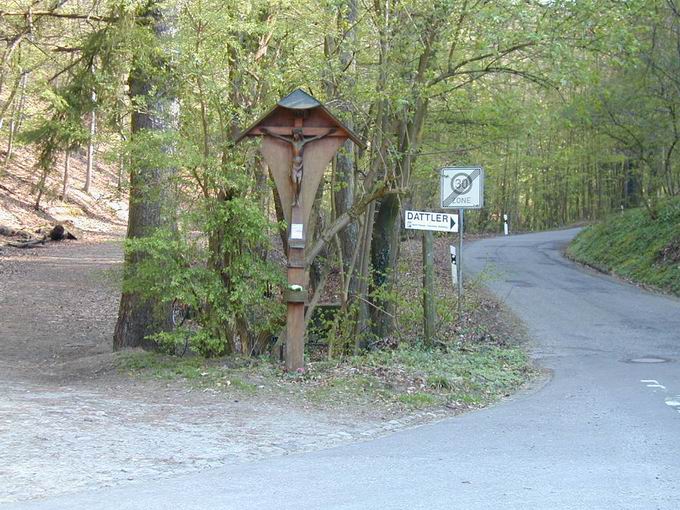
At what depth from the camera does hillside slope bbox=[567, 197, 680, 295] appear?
25484 mm

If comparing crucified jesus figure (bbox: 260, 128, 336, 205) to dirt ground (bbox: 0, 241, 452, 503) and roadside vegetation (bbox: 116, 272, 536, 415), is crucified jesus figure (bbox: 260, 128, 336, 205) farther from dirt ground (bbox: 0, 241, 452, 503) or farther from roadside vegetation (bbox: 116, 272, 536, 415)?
dirt ground (bbox: 0, 241, 452, 503)

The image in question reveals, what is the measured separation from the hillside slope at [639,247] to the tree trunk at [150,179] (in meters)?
15.2

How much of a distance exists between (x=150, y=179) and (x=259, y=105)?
1.83 m

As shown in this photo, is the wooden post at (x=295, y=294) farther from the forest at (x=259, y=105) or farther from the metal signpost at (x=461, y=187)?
the metal signpost at (x=461, y=187)

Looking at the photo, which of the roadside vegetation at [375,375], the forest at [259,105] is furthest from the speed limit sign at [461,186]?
the roadside vegetation at [375,375]

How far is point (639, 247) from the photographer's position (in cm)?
2964

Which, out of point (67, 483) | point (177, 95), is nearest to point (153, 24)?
point (177, 95)

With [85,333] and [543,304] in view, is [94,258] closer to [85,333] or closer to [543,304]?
[85,333]

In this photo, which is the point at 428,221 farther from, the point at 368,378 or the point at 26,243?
the point at 26,243

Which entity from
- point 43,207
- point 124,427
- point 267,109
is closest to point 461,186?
point 267,109

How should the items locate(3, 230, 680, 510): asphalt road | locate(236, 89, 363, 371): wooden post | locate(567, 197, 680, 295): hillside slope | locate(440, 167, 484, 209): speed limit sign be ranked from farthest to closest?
locate(567, 197, 680, 295): hillside slope
locate(440, 167, 484, 209): speed limit sign
locate(236, 89, 363, 371): wooden post
locate(3, 230, 680, 510): asphalt road

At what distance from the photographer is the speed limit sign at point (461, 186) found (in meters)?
14.7

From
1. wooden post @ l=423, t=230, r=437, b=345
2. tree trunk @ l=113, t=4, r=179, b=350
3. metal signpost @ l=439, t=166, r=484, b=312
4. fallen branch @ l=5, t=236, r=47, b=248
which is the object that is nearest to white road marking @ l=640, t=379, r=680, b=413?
wooden post @ l=423, t=230, r=437, b=345

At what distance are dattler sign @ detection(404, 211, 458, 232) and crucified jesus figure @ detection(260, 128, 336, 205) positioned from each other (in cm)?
Result: 299
